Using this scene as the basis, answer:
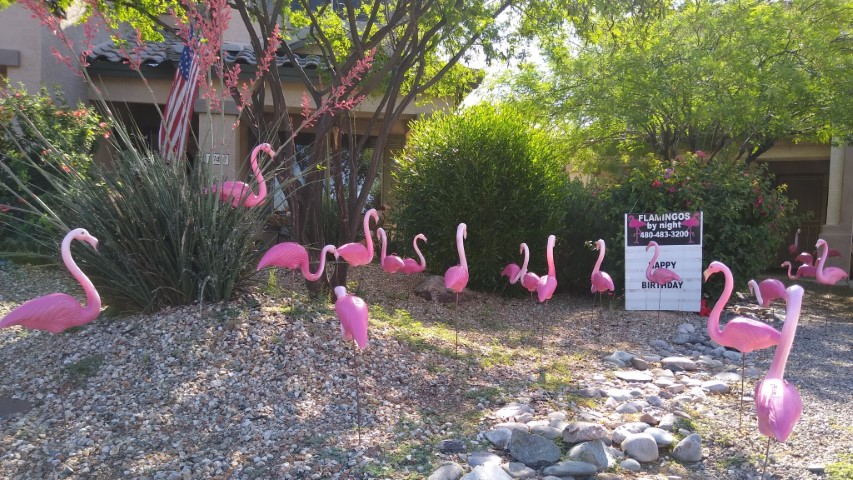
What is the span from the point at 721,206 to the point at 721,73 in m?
2.49

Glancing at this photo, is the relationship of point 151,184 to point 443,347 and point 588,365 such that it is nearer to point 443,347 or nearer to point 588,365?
point 443,347

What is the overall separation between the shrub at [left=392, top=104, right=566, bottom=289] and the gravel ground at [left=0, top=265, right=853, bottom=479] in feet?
9.95

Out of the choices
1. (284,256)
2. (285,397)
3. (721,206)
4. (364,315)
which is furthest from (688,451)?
(721,206)

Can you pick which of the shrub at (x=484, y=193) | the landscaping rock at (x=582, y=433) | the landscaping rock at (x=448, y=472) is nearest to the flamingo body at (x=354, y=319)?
the landscaping rock at (x=448, y=472)

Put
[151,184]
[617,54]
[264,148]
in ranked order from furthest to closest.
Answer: [617,54]
[264,148]
[151,184]

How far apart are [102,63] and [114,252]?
745 centimetres

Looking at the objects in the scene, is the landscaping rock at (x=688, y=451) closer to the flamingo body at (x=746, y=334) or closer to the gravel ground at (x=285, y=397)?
the gravel ground at (x=285, y=397)

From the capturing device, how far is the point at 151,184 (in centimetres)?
500

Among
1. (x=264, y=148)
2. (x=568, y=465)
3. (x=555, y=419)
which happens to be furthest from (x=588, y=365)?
(x=264, y=148)

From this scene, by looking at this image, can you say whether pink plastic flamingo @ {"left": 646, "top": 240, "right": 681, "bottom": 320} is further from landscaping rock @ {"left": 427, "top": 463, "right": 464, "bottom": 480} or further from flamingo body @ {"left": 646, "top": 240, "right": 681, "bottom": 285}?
landscaping rock @ {"left": 427, "top": 463, "right": 464, "bottom": 480}

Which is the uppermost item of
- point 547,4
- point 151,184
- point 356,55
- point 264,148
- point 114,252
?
point 547,4

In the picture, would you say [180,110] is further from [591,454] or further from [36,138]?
[591,454]

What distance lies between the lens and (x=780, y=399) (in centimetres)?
323

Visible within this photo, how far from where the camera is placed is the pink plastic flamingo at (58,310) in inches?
148
